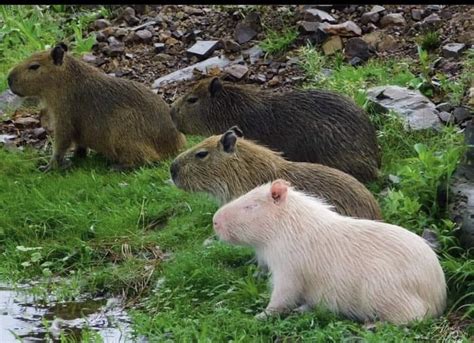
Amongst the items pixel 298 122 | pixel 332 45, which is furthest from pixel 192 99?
pixel 332 45

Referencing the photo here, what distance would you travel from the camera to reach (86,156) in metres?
10.0

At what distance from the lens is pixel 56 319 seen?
271 inches

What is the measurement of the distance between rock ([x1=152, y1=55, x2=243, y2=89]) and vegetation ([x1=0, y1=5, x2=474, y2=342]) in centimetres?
117

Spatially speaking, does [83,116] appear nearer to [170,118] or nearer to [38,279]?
[170,118]

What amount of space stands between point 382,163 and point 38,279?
2814 millimetres

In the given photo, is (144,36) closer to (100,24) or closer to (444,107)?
(100,24)

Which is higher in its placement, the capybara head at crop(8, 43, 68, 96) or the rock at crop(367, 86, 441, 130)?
the capybara head at crop(8, 43, 68, 96)

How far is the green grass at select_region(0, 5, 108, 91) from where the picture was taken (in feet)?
39.7

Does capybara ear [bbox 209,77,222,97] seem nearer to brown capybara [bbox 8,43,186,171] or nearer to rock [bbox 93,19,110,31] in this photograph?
brown capybara [bbox 8,43,186,171]

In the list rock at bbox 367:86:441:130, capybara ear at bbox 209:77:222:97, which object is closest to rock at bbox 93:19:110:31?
capybara ear at bbox 209:77:222:97

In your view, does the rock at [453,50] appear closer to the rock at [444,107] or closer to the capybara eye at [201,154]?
the rock at [444,107]

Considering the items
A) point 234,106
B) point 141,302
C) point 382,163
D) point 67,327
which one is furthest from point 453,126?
point 67,327

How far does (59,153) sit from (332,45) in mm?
2909

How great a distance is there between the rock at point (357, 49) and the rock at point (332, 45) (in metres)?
0.08
